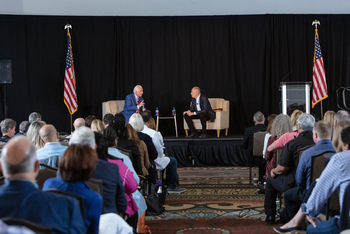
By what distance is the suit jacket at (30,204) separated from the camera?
77.8 inches

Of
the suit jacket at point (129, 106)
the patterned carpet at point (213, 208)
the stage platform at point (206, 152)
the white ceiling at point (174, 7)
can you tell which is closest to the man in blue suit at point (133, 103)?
the suit jacket at point (129, 106)

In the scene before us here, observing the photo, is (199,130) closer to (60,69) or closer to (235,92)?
(235,92)

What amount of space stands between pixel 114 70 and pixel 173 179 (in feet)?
20.4

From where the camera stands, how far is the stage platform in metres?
10.1

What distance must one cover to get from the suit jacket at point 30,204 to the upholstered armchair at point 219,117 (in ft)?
30.4

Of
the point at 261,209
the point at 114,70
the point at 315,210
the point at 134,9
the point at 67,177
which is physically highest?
the point at 134,9

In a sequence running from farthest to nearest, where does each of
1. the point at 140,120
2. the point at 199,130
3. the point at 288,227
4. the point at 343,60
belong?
1. the point at 343,60
2. the point at 199,130
3. the point at 140,120
4. the point at 288,227

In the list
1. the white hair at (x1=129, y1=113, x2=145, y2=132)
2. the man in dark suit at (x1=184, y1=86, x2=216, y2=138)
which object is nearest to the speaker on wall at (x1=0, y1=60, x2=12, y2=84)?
the man in dark suit at (x1=184, y1=86, x2=216, y2=138)

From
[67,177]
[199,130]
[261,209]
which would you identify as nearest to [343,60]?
[199,130]

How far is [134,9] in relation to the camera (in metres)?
12.4

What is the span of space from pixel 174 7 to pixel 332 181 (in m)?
9.80

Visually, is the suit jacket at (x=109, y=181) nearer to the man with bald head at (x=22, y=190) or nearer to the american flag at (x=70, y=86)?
the man with bald head at (x=22, y=190)

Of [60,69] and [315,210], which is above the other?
[60,69]

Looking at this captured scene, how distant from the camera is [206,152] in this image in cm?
1016
